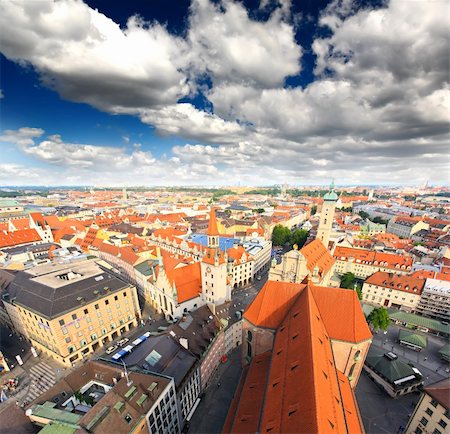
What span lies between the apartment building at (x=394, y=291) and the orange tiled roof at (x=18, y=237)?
125532 mm

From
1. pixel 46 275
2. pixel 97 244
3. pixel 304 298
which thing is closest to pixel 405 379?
pixel 304 298

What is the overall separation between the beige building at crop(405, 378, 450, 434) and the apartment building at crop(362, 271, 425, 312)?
37711mm

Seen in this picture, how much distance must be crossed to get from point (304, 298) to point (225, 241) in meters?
53.0

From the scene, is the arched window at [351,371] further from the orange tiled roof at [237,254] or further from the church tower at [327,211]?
the church tower at [327,211]

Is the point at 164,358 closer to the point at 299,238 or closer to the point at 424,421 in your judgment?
the point at 424,421

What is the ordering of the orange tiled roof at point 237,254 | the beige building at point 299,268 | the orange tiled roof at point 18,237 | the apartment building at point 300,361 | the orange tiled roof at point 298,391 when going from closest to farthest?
the orange tiled roof at point 298,391, the apartment building at point 300,361, the beige building at point 299,268, the orange tiled roof at point 237,254, the orange tiled roof at point 18,237

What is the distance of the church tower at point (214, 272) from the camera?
41.8 m

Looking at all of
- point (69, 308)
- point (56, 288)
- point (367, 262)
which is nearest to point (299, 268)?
point (367, 262)

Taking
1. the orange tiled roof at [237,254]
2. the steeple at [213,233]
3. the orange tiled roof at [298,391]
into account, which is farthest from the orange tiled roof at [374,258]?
the steeple at [213,233]

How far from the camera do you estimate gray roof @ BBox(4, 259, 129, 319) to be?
38.1m

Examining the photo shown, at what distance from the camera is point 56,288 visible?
130ft

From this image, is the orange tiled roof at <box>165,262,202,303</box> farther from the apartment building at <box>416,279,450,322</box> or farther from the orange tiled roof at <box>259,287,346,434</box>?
the apartment building at <box>416,279,450,322</box>

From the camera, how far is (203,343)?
34656 millimetres

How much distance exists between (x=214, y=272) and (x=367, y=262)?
194 feet
